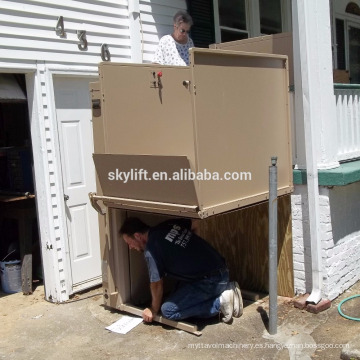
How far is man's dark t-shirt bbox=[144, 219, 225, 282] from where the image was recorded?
4.14m

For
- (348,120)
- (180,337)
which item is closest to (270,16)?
(348,120)

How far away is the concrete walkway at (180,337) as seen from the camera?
381cm

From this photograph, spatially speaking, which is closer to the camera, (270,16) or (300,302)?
(300,302)

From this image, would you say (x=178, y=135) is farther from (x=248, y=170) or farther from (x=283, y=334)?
(x=283, y=334)

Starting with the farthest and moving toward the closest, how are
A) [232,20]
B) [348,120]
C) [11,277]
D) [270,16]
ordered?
[270,16] → [232,20] → [11,277] → [348,120]

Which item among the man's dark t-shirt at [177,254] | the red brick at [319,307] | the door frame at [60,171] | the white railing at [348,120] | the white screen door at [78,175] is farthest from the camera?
the white screen door at [78,175]

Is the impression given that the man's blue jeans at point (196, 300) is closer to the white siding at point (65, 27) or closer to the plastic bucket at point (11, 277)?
the plastic bucket at point (11, 277)

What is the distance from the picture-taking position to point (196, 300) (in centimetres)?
426

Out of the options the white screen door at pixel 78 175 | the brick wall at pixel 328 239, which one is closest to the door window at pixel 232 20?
the white screen door at pixel 78 175

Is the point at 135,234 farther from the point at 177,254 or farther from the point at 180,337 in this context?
the point at 180,337

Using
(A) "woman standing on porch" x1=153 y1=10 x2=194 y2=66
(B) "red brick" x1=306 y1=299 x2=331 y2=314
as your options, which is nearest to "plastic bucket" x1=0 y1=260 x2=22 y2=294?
(A) "woman standing on porch" x1=153 y1=10 x2=194 y2=66

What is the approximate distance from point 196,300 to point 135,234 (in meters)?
0.78

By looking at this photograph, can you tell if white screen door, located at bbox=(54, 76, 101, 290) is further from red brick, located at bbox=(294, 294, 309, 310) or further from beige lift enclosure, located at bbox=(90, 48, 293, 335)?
red brick, located at bbox=(294, 294, 309, 310)

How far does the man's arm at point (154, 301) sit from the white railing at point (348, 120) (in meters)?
2.22
